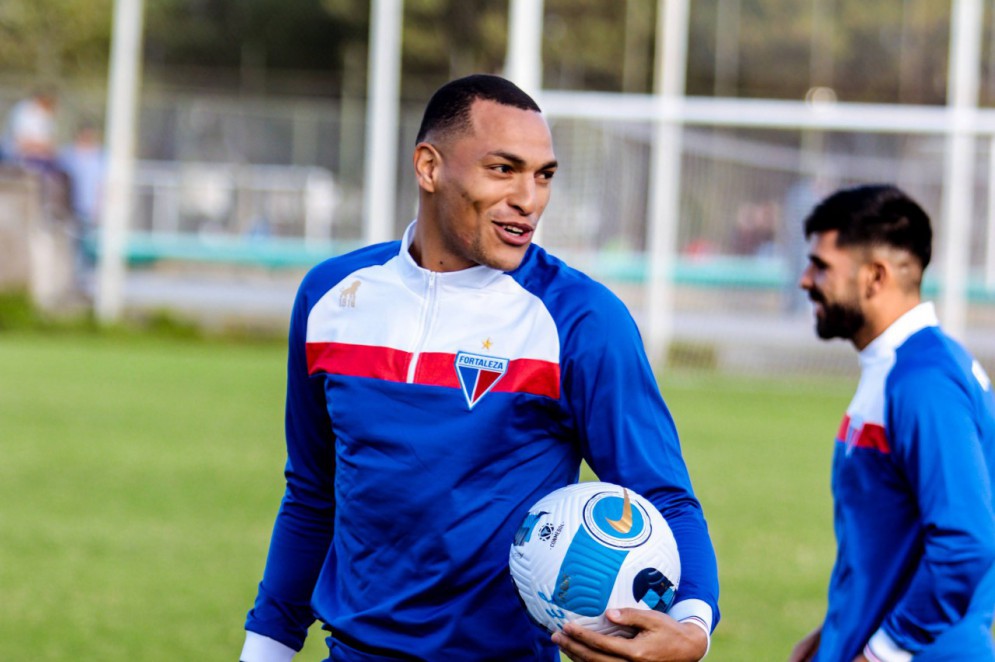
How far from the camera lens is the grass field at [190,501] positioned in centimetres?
775

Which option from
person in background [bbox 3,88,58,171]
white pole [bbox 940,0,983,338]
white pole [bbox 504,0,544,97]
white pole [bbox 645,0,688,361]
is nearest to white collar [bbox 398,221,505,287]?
white pole [bbox 504,0,544,97]

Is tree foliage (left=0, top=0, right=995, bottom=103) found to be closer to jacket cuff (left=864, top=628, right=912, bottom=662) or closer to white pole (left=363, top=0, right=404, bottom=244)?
white pole (left=363, top=0, right=404, bottom=244)

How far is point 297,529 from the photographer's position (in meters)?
3.79

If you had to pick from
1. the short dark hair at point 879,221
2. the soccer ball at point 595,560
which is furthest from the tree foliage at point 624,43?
the soccer ball at point 595,560

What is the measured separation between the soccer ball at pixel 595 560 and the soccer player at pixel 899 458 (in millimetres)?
1044

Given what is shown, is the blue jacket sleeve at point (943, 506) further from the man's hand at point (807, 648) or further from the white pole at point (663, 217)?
the white pole at point (663, 217)

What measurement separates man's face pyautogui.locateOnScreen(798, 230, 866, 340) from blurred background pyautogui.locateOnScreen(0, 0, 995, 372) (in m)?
14.1

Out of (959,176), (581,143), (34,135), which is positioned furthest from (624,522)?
(34,135)

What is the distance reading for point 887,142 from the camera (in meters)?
23.1

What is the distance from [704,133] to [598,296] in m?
20.6

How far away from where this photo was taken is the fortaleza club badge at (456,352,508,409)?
3.37 meters

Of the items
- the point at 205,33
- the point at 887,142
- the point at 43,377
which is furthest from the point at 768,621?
the point at 205,33

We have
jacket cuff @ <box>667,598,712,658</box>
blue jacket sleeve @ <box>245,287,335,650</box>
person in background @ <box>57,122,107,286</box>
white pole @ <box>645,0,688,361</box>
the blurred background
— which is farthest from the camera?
person in background @ <box>57,122,107,286</box>

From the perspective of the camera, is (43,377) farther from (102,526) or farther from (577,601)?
(577,601)
